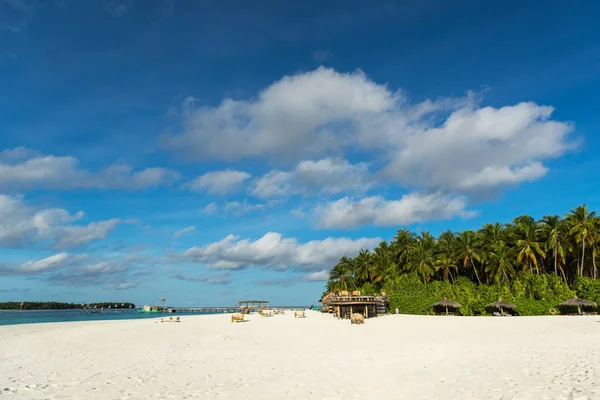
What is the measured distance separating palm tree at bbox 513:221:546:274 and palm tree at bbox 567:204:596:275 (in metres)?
4.27

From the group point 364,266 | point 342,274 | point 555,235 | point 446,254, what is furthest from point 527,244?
point 342,274

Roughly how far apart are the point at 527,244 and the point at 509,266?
369 cm

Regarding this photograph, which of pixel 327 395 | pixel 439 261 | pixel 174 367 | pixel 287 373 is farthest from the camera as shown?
pixel 439 261

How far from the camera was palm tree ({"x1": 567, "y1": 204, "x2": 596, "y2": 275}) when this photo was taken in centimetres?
4391

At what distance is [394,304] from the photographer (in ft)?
171

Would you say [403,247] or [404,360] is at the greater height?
[403,247]

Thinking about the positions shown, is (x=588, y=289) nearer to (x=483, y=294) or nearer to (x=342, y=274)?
(x=483, y=294)

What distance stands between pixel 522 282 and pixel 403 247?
23.2m

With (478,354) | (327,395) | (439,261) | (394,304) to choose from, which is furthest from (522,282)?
(327,395)

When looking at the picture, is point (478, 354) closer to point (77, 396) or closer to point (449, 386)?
point (449, 386)

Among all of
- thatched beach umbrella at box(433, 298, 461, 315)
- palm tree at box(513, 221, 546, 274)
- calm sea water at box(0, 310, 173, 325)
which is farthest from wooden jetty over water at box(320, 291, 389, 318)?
calm sea water at box(0, 310, 173, 325)

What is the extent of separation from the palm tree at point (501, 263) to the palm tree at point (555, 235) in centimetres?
453

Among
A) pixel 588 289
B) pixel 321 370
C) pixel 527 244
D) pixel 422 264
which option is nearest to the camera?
pixel 321 370

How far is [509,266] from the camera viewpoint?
A: 48.2 meters
